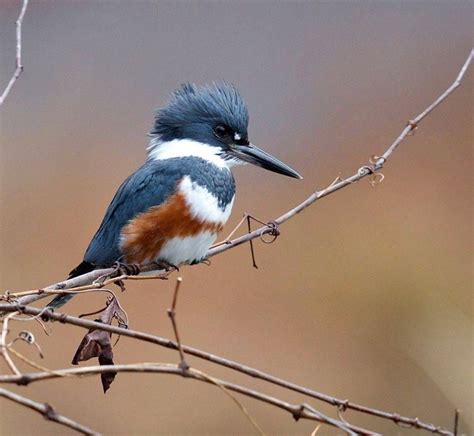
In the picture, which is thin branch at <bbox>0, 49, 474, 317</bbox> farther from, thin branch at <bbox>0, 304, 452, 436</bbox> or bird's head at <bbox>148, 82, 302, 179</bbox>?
bird's head at <bbox>148, 82, 302, 179</bbox>

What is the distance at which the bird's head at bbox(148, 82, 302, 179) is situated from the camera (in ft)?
5.86

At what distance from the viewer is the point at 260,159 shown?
1.81 metres

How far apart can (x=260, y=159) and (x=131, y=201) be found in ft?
1.01

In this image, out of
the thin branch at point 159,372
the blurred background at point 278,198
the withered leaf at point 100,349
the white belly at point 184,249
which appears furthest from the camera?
the blurred background at point 278,198

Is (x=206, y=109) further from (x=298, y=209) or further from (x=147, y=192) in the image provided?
(x=298, y=209)

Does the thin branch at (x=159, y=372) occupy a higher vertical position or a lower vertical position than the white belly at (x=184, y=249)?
lower

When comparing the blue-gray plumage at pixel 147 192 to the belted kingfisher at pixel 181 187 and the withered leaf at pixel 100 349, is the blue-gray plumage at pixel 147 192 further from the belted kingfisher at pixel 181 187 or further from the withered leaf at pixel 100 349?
the withered leaf at pixel 100 349

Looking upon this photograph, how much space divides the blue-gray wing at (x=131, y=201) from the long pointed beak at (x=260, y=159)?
0.57 feet

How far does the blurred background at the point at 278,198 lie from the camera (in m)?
2.69

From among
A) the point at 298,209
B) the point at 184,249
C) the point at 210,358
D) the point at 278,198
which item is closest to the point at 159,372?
the point at 210,358

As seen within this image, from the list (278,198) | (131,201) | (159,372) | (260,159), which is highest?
(278,198)

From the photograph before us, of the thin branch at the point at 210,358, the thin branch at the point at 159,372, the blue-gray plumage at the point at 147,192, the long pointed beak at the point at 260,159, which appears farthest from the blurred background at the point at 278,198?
the thin branch at the point at 159,372

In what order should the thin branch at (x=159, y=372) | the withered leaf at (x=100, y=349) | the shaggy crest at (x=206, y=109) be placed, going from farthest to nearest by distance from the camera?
the shaggy crest at (x=206, y=109) → the withered leaf at (x=100, y=349) → the thin branch at (x=159, y=372)

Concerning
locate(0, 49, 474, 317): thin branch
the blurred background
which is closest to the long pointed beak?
→ locate(0, 49, 474, 317): thin branch
